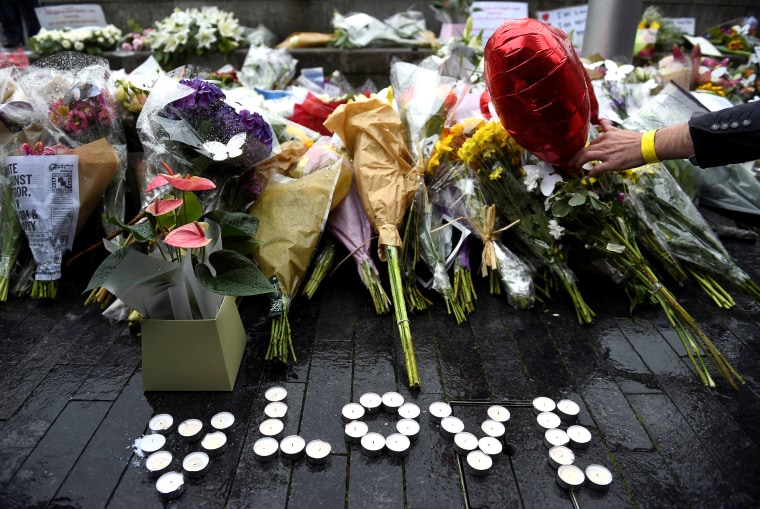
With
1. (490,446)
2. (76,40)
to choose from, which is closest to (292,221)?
(490,446)

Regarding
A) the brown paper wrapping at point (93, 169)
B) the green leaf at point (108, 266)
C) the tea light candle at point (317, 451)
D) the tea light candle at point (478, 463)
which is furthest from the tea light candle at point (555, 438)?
the brown paper wrapping at point (93, 169)

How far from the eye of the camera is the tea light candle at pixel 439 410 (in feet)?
6.95

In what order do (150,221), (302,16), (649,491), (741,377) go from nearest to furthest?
1. (649,491)
2. (150,221)
3. (741,377)
4. (302,16)

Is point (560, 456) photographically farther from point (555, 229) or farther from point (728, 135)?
point (728, 135)

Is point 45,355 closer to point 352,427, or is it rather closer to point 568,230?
point 352,427

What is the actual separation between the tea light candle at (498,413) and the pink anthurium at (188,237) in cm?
134

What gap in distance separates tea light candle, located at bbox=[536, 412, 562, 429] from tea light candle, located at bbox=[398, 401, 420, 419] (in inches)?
19.9

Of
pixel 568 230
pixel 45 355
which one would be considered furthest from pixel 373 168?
pixel 45 355

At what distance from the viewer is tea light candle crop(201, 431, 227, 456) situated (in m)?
1.96

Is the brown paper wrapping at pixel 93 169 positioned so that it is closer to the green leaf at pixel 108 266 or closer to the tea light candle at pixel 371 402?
the green leaf at pixel 108 266

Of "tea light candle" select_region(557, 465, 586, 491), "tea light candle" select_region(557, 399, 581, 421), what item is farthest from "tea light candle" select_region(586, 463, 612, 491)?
"tea light candle" select_region(557, 399, 581, 421)

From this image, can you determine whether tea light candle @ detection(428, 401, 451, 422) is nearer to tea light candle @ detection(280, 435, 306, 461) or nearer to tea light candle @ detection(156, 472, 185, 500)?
tea light candle @ detection(280, 435, 306, 461)

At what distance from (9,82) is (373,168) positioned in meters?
2.47

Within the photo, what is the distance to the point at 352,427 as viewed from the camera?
206cm
